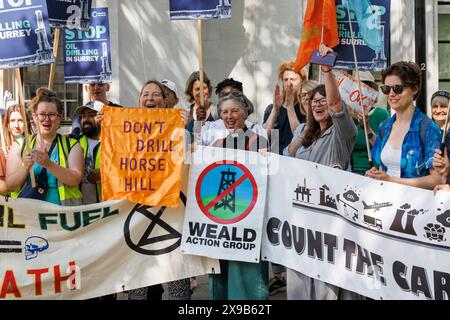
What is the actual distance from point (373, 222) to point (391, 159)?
49 centimetres

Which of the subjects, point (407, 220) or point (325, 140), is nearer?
point (407, 220)

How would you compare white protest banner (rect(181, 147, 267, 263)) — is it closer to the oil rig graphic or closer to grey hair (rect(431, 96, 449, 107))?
the oil rig graphic

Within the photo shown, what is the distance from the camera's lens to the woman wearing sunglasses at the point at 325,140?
21.9ft

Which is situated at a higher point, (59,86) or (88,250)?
(59,86)

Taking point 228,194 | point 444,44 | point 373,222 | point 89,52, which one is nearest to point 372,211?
point 373,222

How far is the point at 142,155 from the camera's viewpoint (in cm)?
704

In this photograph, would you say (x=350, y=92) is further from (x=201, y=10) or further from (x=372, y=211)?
(x=372, y=211)

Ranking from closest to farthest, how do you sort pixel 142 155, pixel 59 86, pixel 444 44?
pixel 142 155 → pixel 59 86 → pixel 444 44

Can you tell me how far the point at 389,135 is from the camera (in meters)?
6.62

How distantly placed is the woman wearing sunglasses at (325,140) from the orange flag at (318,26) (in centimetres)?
17

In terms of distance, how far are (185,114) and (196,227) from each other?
90 cm

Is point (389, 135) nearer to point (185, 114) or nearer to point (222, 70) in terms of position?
point (185, 114)

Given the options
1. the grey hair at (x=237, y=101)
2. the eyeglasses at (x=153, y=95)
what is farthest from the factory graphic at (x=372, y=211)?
the eyeglasses at (x=153, y=95)
